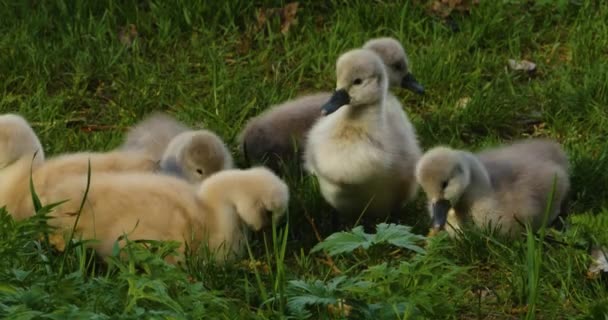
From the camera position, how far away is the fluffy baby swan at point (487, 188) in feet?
18.1

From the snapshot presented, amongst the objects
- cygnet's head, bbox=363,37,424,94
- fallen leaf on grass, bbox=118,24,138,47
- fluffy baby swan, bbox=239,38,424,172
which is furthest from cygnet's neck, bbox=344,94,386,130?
fallen leaf on grass, bbox=118,24,138,47

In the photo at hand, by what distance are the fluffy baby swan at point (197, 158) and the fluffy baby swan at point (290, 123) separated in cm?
56

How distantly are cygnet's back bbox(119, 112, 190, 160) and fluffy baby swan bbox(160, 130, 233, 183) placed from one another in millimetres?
219

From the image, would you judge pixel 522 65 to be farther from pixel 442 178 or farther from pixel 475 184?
pixel 442 178

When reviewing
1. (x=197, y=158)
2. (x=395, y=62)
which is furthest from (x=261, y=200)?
(x=395, y=62)

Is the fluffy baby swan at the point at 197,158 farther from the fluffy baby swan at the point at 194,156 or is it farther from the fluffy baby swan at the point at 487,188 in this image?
the fluffy baby swan at the point at 487,188

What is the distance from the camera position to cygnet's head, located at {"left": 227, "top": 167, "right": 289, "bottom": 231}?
527 centimetres

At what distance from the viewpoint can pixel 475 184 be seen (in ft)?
18.4

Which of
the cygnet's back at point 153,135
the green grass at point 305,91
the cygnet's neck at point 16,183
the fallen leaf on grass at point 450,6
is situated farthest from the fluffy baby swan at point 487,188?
the fallen leaf on grass at point 450,6

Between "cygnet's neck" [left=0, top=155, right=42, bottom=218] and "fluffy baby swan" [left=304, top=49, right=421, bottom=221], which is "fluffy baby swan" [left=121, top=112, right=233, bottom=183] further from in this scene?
"cygnet's neck" [left=0, top=155, right=42, bottom=218]

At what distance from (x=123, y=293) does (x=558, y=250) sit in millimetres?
1745

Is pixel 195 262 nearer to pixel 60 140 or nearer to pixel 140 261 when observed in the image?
pixel 140 261

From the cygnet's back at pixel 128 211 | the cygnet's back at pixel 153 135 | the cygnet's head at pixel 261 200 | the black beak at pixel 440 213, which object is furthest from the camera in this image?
the cygnet's back at pixel 153 135

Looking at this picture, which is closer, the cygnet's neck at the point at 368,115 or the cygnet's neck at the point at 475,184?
the cygnet's neck at the point at 475,184
